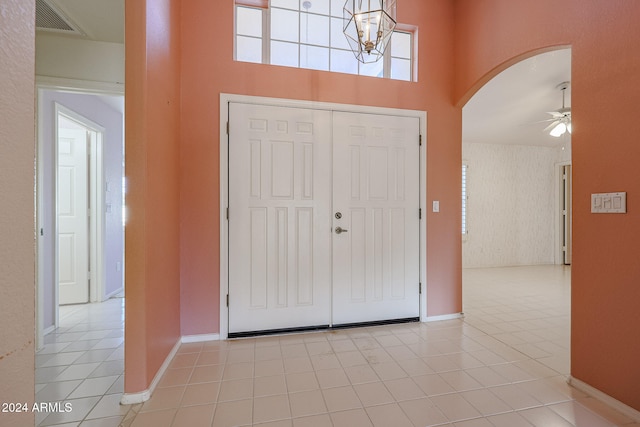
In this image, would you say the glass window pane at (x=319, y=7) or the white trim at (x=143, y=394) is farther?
the glass window pane at (x=319, y=7)

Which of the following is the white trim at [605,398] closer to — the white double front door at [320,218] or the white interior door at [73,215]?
the white double front door at [320,218]

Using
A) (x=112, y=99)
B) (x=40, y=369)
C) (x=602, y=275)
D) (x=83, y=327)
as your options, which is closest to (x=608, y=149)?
(x=602, y=275)

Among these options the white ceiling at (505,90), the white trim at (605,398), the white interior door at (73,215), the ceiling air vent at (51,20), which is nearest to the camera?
the white trim at (605,398)

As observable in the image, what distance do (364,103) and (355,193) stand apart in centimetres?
87

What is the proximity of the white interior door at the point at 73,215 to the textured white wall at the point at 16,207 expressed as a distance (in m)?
3.51

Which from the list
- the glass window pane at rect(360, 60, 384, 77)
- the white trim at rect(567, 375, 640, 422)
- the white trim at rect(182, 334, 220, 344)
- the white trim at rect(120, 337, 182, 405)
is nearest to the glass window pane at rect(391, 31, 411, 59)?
the glass window pane at rect(360, 60, 384, 77)

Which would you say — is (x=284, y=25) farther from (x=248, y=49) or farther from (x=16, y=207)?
(x=16, y=207)

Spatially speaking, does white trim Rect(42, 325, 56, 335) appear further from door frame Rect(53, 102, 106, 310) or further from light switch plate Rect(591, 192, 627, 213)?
light switch plate Rect(591, 192, 627, 213)

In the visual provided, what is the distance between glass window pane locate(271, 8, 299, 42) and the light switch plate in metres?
2.61

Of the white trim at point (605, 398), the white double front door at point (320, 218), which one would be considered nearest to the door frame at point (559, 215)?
the white double front door at point (320, 218)

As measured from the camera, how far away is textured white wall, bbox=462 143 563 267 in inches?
222

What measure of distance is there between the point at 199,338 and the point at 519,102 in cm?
539

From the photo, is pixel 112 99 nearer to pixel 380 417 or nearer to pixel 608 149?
pixel 380 417

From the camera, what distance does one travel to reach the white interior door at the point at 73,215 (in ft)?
11.0
